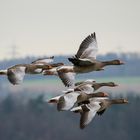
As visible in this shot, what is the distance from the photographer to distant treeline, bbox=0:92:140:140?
48.6 m

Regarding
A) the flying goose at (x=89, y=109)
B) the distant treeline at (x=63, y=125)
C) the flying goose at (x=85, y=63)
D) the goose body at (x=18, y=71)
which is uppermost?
the flying goose at (x=85, y=63)

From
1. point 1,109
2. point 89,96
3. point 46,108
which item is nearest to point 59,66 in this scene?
point 89,96

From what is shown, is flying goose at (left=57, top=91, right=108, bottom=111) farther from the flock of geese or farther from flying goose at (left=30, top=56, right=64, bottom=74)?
flying goose at (left=30, top=56, right=64, bottom=74)

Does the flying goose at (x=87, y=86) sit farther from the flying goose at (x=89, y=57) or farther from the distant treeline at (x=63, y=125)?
the distant treeline at (x=63, y=125)

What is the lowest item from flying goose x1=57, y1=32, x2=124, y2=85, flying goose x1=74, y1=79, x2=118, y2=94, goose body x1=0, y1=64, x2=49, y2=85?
flying goose x1=74, y1=79, x2=118, y2=94

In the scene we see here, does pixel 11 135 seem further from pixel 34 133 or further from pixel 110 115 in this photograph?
pixel 110 115

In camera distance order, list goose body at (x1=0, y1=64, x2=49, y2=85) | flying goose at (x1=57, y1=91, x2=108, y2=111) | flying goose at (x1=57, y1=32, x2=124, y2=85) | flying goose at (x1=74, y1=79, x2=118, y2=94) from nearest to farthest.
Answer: flying goose at (x1=57, y1=91, x2=108, y2=111) → goose body at (x1=0, y1=64, x2=49, y2=85) → flying goose at (x1=57, y1=32, x2=124, y2=85) → flying goose at (x1=74, y1=79, x2=118, y2=94)

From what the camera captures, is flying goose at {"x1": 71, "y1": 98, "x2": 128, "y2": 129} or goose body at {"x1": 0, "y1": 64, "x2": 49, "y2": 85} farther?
flying goose at {"x1": 71, "y1": 98, "x2": 128, "y2": 129}

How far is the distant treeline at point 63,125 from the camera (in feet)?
160

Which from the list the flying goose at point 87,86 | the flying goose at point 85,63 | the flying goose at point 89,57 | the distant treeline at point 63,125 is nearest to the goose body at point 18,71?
the flying goose at point 85,63

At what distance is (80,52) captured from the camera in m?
10.9

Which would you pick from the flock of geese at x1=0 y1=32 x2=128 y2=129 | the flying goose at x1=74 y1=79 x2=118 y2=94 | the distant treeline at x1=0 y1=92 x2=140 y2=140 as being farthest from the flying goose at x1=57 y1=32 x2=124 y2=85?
the distant treeline at x1=0 y1=92 x2=140 y2=140

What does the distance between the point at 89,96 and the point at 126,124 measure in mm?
43593

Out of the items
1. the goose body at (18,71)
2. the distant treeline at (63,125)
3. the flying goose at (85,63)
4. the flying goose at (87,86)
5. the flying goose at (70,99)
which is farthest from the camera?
the distant treeline at (63,125)
